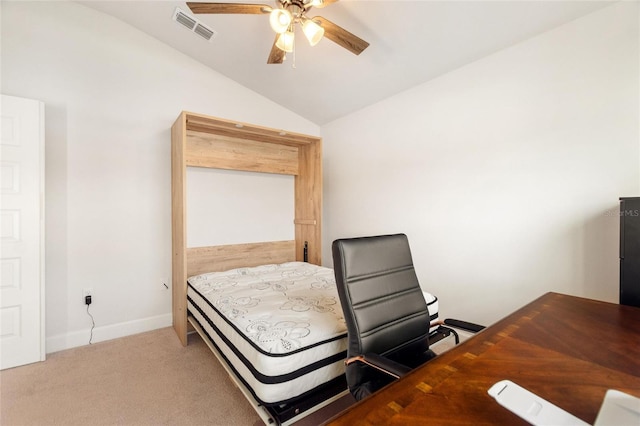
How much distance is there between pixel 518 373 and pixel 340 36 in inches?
81.5

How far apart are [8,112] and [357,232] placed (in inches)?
136

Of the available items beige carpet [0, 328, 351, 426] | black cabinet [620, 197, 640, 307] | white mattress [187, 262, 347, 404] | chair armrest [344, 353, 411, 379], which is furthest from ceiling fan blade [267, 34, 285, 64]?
beige carpet [0, 328, 351, 426]

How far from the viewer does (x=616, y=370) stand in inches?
30.9

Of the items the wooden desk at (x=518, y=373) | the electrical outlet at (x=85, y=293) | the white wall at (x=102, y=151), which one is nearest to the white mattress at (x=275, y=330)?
the wooden desk at (x=518, y=373)

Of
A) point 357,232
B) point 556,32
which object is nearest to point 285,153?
point 357,232

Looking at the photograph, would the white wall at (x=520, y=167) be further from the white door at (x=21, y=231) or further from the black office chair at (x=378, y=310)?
the white door at (x=21, y=231)

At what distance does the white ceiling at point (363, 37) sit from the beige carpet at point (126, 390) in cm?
282

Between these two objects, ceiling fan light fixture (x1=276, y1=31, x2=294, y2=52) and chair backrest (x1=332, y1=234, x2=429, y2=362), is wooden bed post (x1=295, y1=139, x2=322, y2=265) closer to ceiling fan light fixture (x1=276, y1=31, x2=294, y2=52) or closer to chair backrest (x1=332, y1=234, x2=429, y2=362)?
ceiling fan light fixture (x1=276, y1=31, x2=294, y2=52)

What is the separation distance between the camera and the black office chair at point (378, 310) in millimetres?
1199

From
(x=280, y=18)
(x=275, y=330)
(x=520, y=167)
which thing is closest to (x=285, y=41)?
(x=280, y=18)

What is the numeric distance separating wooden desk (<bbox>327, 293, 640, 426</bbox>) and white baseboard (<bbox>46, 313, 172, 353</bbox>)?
3072 millimetres

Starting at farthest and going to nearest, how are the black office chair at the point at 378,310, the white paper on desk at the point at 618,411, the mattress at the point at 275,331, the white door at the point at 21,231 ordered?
the white door at the point at 21,231 < the mattress at the point at 275,331 < the black office chair at the point at 378,310 < the white paper on desk at the point at 618,411

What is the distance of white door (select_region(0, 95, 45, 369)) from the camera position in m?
2.17

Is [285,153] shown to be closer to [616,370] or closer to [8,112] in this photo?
[8,112]
